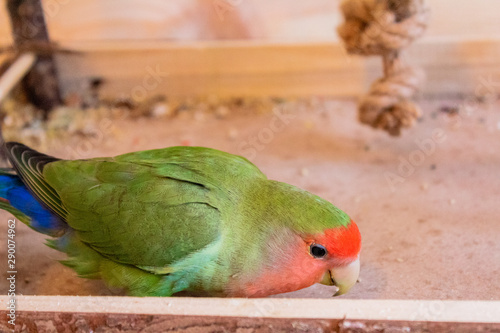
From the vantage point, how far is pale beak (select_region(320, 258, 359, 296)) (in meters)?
1.09

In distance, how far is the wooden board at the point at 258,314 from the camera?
3.12 feet

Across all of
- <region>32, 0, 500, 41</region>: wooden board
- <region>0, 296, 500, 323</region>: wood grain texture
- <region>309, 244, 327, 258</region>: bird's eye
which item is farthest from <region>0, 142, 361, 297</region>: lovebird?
<region>32, 0, 500, 41</region>: wooden board

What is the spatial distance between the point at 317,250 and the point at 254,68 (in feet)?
4.14

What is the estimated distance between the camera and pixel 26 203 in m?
1.27

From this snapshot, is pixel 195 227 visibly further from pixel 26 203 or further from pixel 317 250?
pixel 26 203

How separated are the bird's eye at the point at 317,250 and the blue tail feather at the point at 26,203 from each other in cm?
62

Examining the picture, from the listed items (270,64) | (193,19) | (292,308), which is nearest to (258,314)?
(292,308)

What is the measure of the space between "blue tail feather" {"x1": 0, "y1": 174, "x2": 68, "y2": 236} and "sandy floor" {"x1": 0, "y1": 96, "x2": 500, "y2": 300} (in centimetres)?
20

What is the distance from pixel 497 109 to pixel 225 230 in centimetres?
146

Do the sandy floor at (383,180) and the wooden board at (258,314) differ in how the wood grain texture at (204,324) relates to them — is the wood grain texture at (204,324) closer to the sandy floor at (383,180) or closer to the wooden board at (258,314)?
the wooden board at (258,314)

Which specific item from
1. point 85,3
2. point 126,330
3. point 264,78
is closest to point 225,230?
point 126,330

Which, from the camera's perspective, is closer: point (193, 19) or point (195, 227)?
point (195, 227)

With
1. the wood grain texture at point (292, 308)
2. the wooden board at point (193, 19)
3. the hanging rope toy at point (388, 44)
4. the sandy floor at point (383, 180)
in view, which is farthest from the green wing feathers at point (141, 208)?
the wooden board at point (193, 19)

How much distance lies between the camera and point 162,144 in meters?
1.99
